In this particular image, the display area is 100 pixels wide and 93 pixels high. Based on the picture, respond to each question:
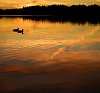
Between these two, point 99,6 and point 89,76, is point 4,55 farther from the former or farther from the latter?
point 99,6

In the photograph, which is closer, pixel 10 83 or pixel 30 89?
pixel 30 89

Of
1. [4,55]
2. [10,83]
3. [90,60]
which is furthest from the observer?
[4,55]

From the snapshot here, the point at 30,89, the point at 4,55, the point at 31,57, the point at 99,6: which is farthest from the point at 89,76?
the point at 99,6

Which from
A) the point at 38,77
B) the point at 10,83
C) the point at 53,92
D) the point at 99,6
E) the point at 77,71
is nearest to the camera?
the point at 53,92

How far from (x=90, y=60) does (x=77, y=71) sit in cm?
376

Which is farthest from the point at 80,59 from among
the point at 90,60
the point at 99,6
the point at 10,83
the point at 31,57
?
the point at 99,6

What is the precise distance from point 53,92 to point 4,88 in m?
2.33

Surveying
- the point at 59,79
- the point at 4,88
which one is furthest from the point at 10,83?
the point at 59,79

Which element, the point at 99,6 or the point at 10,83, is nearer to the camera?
the point at 10,83

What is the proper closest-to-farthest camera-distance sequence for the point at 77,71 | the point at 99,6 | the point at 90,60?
the point at 77,71, the point at 90,60, the point at 99,6

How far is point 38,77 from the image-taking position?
16.7 m

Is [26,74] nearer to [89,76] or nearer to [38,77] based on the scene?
[38,77]

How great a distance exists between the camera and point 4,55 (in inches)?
924

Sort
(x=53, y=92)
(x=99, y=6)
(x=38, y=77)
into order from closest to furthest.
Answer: (x=53, y=92) < (x=38, y=77) < (x=99, y=6)
